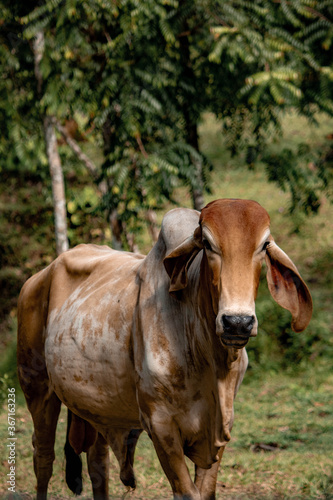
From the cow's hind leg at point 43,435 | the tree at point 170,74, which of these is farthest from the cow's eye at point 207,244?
the tree at point 170,74

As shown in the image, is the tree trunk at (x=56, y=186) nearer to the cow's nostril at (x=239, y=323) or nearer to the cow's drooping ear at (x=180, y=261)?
the cow's drooping ear at (x=180, y=261)

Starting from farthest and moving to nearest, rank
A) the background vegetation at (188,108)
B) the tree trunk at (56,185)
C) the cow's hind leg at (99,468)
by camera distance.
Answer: the tree trunk at (56,185)
the background vegetation at (188,108)
the cow's hind leg at (99,468)

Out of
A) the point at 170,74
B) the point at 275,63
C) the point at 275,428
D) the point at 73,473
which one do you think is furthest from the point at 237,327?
the point at 170,74

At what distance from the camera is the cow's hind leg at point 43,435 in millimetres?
4211

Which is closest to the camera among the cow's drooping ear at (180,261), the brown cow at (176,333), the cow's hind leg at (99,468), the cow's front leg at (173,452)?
the brown cow at (176,333)

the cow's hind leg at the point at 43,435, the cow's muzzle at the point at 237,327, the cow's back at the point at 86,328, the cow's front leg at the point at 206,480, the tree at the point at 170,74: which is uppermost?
the tree at the point at 170,74

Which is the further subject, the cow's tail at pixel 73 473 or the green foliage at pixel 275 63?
the green foliage at pixel 275 63

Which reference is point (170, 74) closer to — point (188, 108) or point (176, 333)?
point (188, 108)

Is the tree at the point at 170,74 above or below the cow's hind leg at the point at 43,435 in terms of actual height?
above

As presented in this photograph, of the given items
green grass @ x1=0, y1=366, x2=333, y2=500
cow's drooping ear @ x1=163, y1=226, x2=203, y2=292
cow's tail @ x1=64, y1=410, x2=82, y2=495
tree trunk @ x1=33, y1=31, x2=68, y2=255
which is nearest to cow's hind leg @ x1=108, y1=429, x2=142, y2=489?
cow's tail @ x1=64, y1=410, x2=82, y2=495

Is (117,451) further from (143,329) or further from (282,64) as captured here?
(282,64)

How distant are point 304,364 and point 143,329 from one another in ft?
16.4

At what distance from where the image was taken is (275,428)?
5977mm

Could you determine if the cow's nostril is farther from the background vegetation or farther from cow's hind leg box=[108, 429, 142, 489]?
the background vegetation
